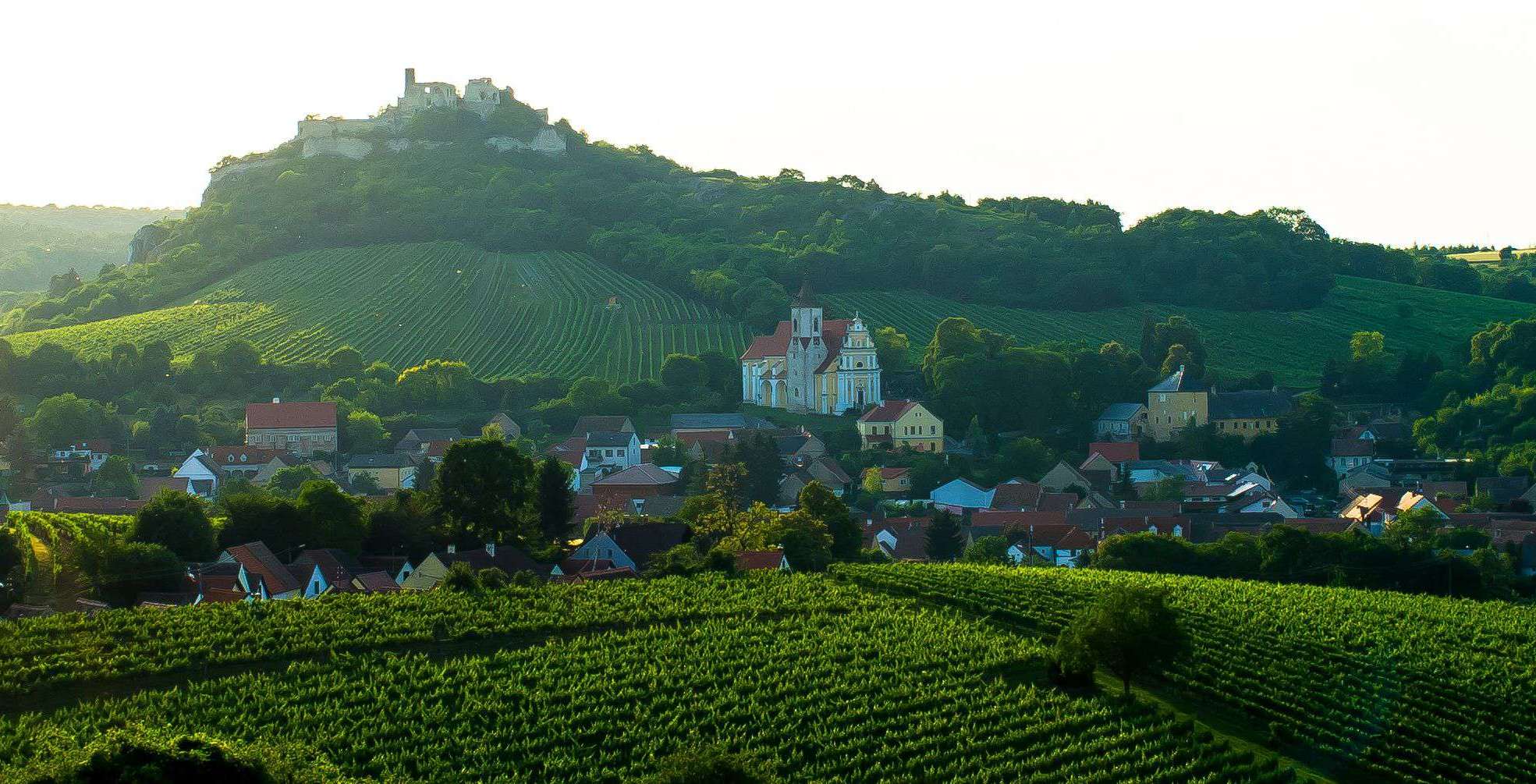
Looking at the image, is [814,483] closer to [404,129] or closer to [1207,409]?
[1207,409]

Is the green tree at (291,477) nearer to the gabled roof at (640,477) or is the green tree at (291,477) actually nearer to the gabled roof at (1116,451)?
the gabled roof at (640,477)

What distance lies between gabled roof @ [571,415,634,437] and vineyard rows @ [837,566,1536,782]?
29936mm

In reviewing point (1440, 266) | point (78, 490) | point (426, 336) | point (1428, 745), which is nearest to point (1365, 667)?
point (1428, 745)

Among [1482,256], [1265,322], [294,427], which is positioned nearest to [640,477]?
[294,427]

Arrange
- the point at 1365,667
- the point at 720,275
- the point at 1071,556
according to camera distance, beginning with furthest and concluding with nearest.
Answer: the point at 720,275 < the point at 1071,556 < the point at 1365,667

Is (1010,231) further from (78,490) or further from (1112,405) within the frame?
(78,490)

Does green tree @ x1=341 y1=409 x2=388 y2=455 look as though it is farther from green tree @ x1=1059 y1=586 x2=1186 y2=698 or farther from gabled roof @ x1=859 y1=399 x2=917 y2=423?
green tree @ x1=1059 y1=586 x2=1186 y2=698

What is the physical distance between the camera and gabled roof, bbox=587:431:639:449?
6650cm

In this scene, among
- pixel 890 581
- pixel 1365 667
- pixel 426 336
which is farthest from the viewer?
pixel 426 336

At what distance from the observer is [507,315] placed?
3529 inches

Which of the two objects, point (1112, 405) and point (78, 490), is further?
point (1112, 405)

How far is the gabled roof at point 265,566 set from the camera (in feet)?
120

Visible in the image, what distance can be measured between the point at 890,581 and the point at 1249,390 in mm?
39484

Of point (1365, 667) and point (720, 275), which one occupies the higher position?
point (720, 275)
